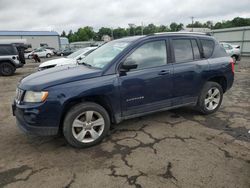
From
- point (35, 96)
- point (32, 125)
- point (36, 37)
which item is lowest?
point (32, 125)

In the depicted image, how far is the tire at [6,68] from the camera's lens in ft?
41.9

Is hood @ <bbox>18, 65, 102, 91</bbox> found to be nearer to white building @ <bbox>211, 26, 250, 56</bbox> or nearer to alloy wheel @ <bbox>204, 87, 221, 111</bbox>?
alloy wheel @ <bbox>204, 87, 221, 111</bbox>

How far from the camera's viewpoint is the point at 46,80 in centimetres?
A: 338

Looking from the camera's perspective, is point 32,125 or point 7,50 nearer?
point 32,125

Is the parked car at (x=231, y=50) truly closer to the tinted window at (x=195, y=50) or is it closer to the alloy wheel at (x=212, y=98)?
the alloy wheel at (x=212, y=98)

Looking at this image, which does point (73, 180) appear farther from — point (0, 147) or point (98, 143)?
point (0, 147)

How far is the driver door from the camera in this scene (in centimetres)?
374

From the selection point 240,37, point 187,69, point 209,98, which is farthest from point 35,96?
point 240,37

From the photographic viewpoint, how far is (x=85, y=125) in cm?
351

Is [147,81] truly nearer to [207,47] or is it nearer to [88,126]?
[88,126]

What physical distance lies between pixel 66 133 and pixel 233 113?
3.87 m

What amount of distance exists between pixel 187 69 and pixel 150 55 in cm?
86

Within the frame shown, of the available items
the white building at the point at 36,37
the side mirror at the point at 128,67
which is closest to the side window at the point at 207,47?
the side mirror at the point at 128,67

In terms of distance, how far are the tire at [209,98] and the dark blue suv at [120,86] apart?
22 mm
